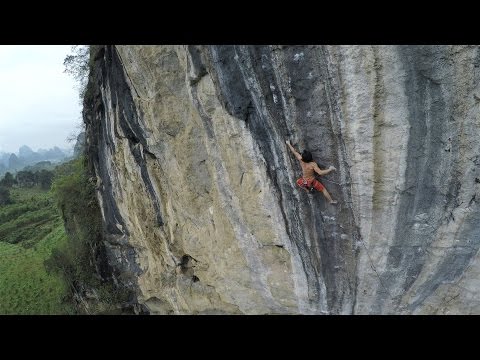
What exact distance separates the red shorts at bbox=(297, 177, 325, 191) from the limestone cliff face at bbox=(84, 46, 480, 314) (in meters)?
0.15

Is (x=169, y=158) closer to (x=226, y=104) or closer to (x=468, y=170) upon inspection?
(x=226, y=104)

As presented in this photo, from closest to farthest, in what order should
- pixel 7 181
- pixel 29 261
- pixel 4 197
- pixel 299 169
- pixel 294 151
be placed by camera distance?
1. pixel 294 151
2. pixel 299 169
3. pixel 29 261
4. pixel 4 197
5. pixel 7 181

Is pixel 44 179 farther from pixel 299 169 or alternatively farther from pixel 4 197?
pixel 299 169

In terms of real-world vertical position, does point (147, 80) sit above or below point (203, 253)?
above

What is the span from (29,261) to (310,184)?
1872 cm

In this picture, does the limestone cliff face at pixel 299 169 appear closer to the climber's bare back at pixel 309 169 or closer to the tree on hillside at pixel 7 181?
the climber's bare back at pixel 309 169

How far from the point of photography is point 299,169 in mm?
6191

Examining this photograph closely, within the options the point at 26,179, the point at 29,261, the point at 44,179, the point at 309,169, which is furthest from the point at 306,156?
the point at 26,179

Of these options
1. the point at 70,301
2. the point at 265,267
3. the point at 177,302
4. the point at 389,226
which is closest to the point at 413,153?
the point at 389,226

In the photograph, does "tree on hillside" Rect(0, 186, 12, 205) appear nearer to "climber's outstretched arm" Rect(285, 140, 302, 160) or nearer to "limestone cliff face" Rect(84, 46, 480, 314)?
"limestone cliff face" Rect(84, 46, 480, 314)

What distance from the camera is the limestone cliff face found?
5.21 m

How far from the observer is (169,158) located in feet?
25.9

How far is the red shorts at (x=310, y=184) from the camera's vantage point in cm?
605

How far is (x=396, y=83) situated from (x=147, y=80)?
14.9 feet
